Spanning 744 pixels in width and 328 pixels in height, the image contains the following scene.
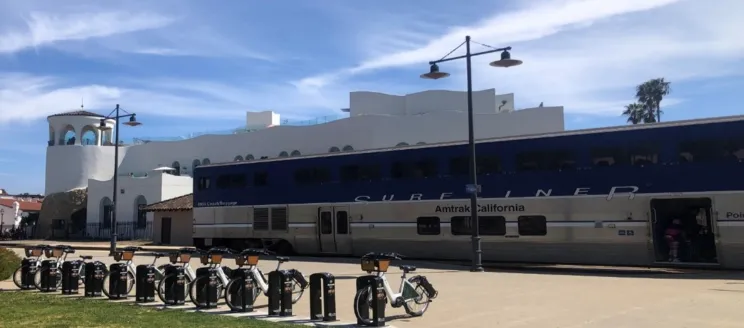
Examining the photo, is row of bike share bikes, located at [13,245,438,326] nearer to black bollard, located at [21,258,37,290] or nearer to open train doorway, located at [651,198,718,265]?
black bollard, located at [21,258,37,290]

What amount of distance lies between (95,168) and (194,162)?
983cm

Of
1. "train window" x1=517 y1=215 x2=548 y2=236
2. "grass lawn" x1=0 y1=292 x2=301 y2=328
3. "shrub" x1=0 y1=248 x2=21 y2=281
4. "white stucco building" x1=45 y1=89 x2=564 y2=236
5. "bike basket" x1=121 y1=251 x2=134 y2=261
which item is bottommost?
"grass lawn" x1=0 y1=292 x2=301 y2=328

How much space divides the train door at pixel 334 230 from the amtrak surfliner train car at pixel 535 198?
0.04m

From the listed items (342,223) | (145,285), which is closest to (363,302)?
(145,285)

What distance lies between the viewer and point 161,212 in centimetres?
4125

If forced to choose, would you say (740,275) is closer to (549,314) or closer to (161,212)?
(549,314)

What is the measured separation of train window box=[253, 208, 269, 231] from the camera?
25.8m

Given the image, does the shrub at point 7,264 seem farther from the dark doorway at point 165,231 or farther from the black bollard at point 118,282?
the dark doorway at point 165,231

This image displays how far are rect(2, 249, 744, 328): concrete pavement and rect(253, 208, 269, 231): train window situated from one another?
9075 millimetres

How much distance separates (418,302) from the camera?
10406 mm

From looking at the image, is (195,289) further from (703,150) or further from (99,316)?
(703,150)

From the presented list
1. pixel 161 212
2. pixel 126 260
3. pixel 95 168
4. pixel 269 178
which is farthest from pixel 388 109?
pixel 126 260

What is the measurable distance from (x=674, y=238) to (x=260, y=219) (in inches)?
607

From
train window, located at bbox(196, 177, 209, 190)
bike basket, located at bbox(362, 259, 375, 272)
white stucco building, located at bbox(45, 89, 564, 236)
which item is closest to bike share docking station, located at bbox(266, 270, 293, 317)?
bike basket, located at bbox(362, 259, 375, 272)
